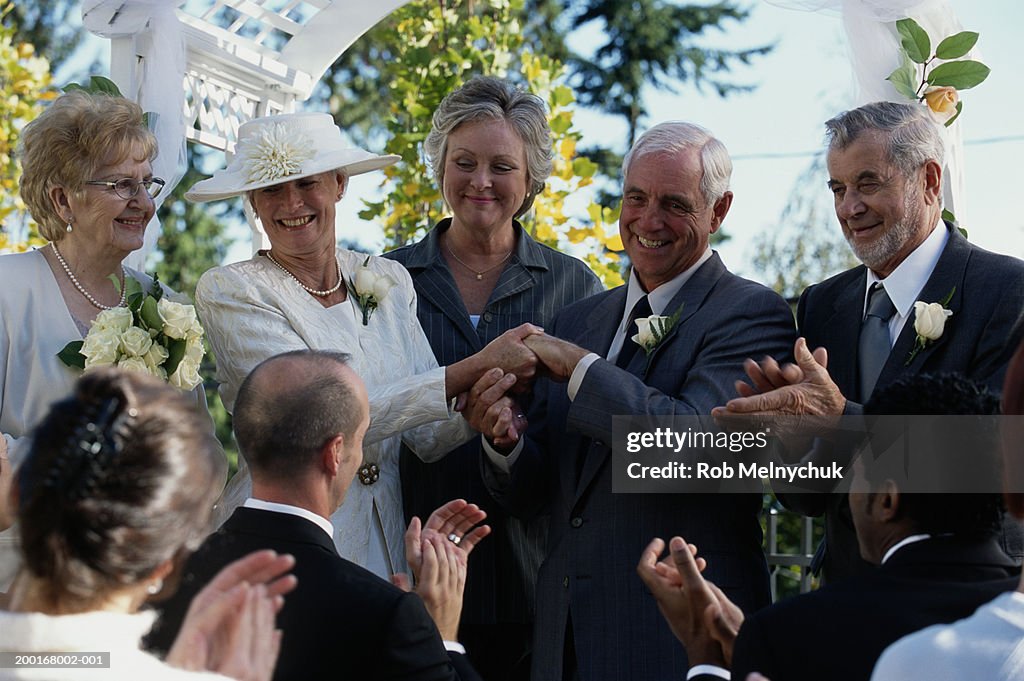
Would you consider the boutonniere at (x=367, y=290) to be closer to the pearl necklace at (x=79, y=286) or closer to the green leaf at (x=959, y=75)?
the pearl necklace at (x=79, y=286)

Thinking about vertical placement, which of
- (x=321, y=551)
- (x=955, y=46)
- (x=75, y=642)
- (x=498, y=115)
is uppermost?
(x=955, y=46)

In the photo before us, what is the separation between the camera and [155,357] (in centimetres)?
423

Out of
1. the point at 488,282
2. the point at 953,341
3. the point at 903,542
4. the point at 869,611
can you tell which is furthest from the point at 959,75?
the point at 869,611

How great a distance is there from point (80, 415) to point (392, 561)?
2.39m

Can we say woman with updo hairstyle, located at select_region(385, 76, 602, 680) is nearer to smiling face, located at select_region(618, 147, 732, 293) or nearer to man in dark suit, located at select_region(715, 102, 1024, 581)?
smiling face, located at select_region(618, 147, 732, 293)

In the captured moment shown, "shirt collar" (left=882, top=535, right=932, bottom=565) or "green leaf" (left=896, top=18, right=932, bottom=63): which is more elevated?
"green leaf" (left=896, top=18, right=932, bottom=63)

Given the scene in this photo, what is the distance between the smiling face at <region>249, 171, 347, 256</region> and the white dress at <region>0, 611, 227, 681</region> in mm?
2510

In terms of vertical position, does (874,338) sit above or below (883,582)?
above

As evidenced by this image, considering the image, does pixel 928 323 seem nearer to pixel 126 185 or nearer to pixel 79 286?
pixel 126 185

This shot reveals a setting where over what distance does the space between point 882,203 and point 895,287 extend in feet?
0.92

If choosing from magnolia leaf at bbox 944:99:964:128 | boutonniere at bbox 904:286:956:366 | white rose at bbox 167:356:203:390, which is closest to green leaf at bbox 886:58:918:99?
magnolia leaf at bbox 944:99:964:128

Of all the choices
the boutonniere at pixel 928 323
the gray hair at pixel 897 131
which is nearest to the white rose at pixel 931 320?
the boutonniere at pixel 928 323

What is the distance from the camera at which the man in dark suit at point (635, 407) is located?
13.6 feet

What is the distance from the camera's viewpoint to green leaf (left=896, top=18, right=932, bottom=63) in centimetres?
507
